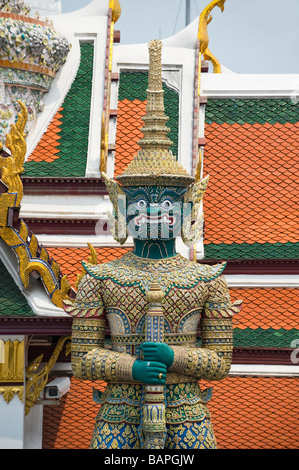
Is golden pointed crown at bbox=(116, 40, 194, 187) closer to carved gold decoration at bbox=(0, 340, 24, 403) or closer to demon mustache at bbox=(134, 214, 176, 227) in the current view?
demon mustache at bbox=(134, 214, 176, 227)

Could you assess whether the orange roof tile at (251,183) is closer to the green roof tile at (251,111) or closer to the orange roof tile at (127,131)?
the green roof tile at (251,111)

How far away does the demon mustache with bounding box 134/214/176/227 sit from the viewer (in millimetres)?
8375

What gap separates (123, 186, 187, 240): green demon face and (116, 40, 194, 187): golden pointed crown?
7 centimetres

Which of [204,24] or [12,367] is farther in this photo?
[204,24]

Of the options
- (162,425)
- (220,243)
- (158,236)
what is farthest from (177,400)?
(220,243)

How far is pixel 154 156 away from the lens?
27.9 feet

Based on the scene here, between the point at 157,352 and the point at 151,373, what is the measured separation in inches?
6.8

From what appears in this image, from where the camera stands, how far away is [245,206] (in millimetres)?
11547

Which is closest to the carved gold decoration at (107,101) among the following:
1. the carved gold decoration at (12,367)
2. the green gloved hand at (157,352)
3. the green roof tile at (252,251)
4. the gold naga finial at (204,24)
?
the gold naga finial at (204,24)

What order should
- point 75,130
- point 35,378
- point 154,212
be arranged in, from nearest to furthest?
point 154,212, point 35,378, point 75,130

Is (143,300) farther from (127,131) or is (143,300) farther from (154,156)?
(127,131)

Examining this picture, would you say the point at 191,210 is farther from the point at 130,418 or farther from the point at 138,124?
the point at 138,124

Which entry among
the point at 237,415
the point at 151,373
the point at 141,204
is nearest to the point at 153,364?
the point at 151,373

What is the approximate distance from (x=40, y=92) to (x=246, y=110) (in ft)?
8.37
